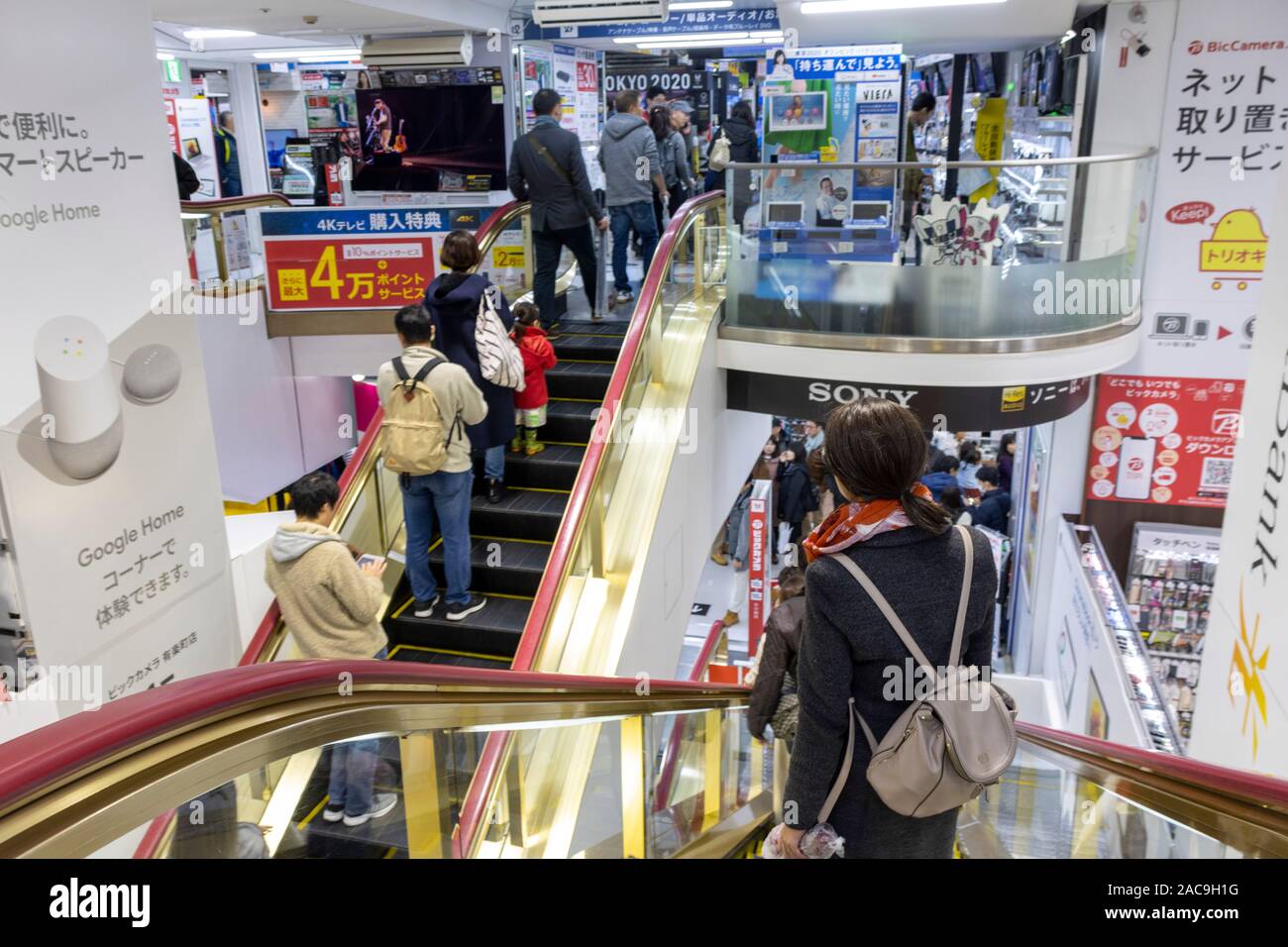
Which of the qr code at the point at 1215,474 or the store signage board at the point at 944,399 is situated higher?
the store signage board at the point at 944,399

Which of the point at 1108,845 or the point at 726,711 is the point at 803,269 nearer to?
the point at 726,711

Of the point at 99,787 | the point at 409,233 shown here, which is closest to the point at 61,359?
the point at 99,787

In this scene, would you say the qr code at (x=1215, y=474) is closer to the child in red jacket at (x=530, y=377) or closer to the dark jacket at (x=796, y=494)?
the dark jacket at (x=796, y=494)

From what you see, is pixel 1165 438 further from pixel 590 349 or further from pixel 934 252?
pixel 590 349

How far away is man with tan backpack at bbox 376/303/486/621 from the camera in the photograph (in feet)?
15.5

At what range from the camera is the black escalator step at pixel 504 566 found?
5.82 meters

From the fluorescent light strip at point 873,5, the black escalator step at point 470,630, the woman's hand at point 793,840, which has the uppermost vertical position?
the fluorescent light strip at point 873,5

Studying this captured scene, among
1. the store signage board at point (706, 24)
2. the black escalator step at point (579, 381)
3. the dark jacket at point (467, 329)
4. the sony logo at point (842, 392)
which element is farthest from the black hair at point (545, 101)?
the store signage board at point (706, 24)

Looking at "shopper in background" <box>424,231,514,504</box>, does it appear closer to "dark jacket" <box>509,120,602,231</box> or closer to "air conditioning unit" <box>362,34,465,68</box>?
"dark jacket" <box>509,120,602,231</box>

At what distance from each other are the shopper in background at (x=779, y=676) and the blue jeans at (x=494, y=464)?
3.62 meters

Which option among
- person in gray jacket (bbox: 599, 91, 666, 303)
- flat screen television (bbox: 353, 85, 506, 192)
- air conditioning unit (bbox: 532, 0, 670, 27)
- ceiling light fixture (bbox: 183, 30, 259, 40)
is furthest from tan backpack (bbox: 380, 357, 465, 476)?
ceiling light fixture (bbox: 183, 30, 259, 40)

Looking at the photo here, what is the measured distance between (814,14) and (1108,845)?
23.8 feet

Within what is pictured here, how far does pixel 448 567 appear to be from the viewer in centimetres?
545

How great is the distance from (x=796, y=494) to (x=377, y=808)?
952 centimetres
